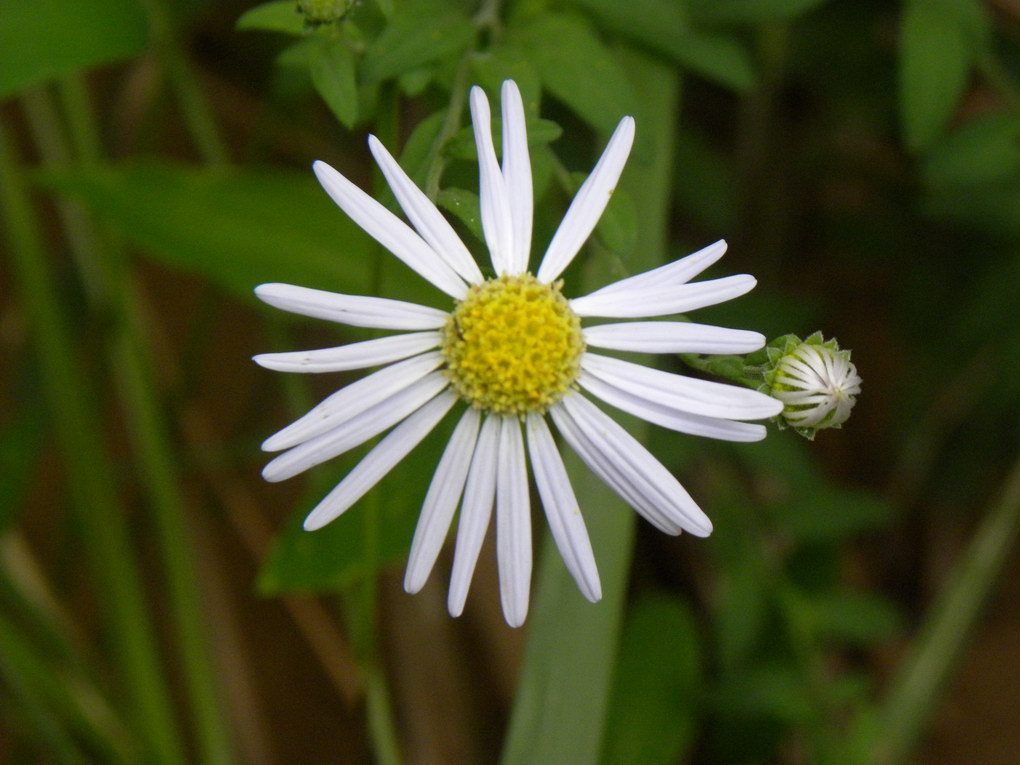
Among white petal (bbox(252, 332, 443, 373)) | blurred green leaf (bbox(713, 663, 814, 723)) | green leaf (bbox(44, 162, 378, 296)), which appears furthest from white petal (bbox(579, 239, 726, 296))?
blurred green leaf (bbox(713, 663, 814, 723))

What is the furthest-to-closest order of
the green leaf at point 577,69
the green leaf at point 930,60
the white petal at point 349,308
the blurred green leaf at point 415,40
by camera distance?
the green leaf at point 930,60 → the green leaf at point 577,69 → the blurred green leaf at point 415,40 → the white petal at point 349,308

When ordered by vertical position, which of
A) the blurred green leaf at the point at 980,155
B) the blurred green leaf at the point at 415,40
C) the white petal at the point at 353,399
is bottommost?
the white petal at the point at 353,399

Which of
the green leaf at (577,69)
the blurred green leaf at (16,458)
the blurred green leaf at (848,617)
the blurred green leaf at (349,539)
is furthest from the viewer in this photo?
the blurred green leaf at (848,617)

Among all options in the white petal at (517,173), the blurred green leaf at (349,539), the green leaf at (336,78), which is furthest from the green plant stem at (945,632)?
the green leaf at (336,78)

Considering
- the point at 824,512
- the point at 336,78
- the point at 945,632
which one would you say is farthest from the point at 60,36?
the point at 945,632

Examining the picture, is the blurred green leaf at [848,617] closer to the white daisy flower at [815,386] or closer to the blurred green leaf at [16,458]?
the white daisy flower at [815,386]

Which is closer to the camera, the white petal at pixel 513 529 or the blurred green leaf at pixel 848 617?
the white petal at pixel 513 529

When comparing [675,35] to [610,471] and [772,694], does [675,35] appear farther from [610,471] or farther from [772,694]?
[772,694]

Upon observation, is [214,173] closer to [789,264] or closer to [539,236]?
[539,236]
